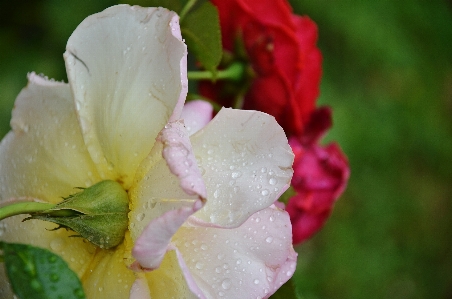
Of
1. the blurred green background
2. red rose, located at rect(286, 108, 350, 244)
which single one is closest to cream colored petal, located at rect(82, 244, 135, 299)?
red rose, located at rect(286, 108, 350, 244)

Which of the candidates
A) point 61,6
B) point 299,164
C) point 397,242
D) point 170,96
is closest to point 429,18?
point 397,242

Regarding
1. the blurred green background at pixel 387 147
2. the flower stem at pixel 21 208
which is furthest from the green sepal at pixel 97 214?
the blurred green background at pixel 387 147

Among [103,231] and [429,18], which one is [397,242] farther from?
[103,231]

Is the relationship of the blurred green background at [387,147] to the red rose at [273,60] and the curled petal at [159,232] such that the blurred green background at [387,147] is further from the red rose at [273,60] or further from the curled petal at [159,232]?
the curled petal at [159,232]

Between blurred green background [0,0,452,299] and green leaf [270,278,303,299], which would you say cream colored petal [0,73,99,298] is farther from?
blurred green background [0,0,452,299]

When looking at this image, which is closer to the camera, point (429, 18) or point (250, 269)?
point (250, 269)

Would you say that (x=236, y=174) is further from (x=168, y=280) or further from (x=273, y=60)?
(x=273, y=60)
